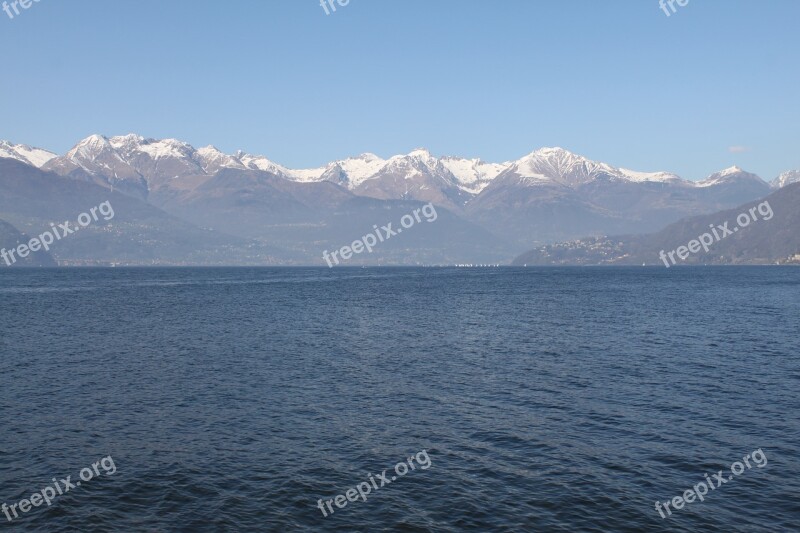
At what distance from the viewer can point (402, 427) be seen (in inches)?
1902

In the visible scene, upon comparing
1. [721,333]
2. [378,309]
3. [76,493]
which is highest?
[76,493]

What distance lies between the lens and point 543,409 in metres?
53.5

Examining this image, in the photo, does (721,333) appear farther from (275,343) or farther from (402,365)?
(275,343)

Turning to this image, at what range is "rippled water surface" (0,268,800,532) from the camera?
3353 centimetres

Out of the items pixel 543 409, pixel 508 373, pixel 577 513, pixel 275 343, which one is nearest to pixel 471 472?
pixel 577 513

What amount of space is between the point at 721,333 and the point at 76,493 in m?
97.1

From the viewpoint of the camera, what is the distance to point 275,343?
91.1 m

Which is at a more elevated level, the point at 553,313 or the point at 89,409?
the point at 89,409

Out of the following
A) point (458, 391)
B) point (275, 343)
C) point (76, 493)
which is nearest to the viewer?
point (76, 493)

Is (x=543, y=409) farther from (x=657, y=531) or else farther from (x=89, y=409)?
(x=89, y=409)

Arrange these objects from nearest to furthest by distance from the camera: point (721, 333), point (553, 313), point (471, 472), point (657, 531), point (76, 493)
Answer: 1. point (657, 531)
2. point (76, 493)
3. point (471, 472)
4. point (721, 333)
5. point (553, 313)

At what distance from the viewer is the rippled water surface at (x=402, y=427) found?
33.5 m

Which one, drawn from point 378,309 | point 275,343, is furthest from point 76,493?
point 378,309

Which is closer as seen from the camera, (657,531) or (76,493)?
(657,531)
